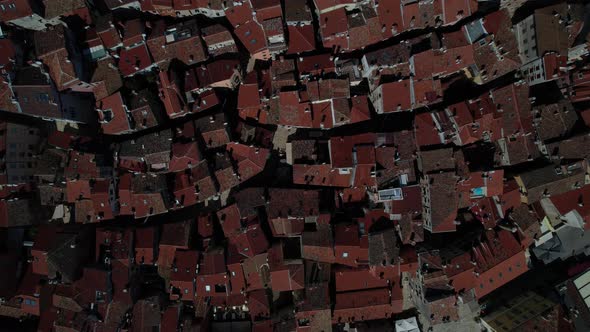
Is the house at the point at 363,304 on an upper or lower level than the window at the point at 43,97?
lower

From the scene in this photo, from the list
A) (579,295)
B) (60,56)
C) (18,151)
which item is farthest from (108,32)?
(579,295)

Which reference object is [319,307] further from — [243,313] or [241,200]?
[241,200]

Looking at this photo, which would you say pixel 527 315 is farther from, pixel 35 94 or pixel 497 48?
pixel 35 94

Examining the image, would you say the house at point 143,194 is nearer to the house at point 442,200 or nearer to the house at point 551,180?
the house at point 442,200

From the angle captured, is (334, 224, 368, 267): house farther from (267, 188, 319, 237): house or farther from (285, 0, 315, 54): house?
(285, 0, 315, 54): house

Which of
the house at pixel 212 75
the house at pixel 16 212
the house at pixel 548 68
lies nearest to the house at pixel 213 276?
the house at pixel 212 75

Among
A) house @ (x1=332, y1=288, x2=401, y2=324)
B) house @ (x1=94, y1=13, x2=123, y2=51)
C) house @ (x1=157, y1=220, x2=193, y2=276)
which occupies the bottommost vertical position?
house @ (x1=332, y1=288, x2=401, y2=324)

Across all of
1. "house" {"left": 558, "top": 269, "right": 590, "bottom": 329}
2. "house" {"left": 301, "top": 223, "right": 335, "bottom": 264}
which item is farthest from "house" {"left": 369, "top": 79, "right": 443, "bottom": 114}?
"house" {"left": 558, "top": 269, "right": 590, "bottom": 329}

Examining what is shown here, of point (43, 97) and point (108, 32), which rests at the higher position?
point (108, 32)
